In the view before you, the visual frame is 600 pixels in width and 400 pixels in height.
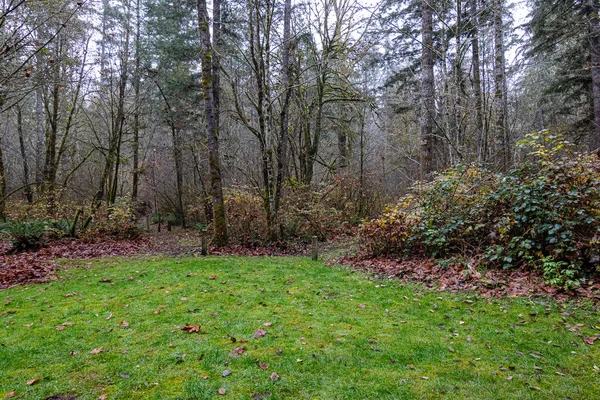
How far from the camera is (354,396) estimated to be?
110 inches

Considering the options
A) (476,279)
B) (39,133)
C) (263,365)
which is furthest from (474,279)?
(39,133)

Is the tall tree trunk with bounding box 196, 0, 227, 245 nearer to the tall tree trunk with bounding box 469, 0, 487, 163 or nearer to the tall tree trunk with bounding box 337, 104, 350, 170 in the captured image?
the tall tree trunk with bounding box 337, 104, 350, 170

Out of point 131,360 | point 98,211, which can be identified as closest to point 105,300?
point 131,360

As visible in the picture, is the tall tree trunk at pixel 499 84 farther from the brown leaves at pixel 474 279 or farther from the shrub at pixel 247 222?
the shrub at pixel 247 222

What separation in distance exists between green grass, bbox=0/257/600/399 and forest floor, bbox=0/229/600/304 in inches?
16.8

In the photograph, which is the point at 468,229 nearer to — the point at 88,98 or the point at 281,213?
the point at 281,213

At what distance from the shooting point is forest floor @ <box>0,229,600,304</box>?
497 centimetres

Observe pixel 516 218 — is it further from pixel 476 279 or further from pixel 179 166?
pixel 179 166

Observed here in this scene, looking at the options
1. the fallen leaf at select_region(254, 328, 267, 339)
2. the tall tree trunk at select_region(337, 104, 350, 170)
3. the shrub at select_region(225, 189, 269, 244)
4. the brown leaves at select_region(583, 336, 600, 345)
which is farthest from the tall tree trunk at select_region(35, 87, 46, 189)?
the brown leaves at select_region(583, 336, 600, 345)

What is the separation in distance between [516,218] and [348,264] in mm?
3575

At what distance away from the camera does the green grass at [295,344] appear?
114 inches

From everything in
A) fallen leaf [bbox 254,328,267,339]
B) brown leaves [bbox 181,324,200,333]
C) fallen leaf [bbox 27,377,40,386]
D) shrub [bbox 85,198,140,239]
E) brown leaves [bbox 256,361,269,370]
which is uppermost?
shrub [bbox 85,198,140,239]

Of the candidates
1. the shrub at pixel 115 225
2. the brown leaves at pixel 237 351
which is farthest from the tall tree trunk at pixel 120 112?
the brown leaves at pixel 237 351

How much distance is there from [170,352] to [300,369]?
1406mm
